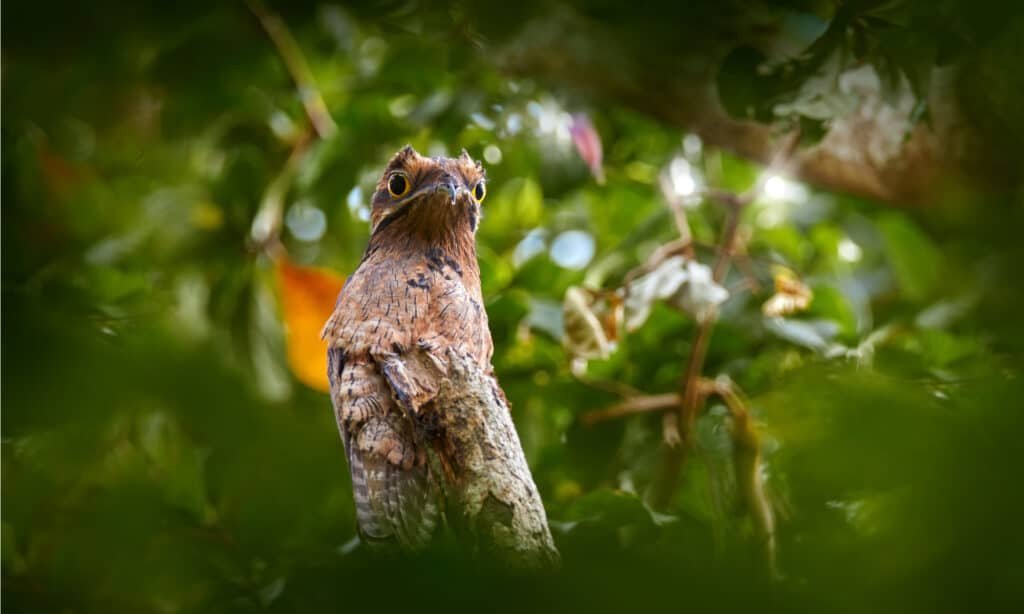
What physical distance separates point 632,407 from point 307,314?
1.00 meters

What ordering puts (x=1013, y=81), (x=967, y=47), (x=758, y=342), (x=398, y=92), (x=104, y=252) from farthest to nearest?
(x=398, y=92), (x=758, y=342), (x=104, y=252), (x=967, y=47), (x=1013, y=81)

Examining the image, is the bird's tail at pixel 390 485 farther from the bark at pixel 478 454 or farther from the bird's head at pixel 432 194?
the bird's head at pixel 432 194

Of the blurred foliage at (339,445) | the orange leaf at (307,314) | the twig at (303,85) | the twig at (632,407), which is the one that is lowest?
the blurred foliage at (339,445)

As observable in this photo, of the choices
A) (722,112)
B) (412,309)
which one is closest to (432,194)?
(412,309)

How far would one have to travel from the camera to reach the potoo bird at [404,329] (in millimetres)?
1095

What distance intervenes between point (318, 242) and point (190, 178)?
89cm

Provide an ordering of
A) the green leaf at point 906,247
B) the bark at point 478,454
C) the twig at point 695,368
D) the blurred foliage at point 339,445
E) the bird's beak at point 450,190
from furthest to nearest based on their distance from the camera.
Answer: the green leaf at point 906,247, the twig at point 695,368, the bird's beak at point 450,190, the bark at point 478,454, the blurred foliage at point 339,445

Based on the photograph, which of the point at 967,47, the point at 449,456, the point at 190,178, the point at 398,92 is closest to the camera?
the point at 449,456

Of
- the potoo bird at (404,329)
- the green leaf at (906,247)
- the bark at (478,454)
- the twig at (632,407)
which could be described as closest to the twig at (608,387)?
the twig at (632,407)

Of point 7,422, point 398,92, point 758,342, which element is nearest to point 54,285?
point 7,422

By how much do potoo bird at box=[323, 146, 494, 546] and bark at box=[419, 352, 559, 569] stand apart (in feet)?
0.07

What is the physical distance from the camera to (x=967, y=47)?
4.61 ft

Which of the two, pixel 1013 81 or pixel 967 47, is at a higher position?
pixel 967 47

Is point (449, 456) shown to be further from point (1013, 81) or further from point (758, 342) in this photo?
point (758, 342)
